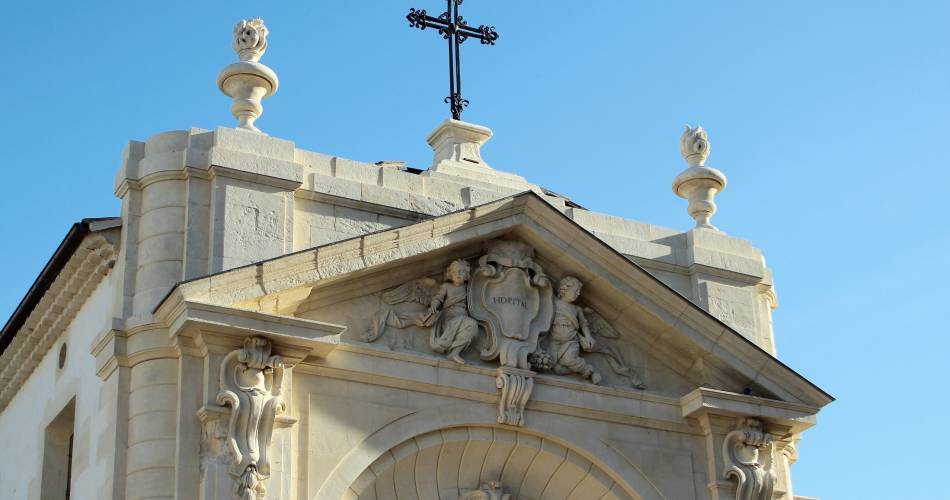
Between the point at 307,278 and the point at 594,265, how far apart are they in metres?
3.60

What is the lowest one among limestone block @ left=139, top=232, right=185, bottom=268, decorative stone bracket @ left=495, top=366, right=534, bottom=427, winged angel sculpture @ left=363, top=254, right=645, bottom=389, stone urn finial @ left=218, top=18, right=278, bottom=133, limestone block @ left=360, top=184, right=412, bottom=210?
decorative stone bracket @ left=495, top=366, right=534, bottom=427

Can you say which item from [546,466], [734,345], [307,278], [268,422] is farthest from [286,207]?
[734,345]

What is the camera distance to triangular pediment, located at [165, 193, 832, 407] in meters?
19.3

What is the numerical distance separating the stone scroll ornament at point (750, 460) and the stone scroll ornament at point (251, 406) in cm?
549

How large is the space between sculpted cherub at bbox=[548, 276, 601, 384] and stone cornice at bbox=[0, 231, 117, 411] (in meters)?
5.07

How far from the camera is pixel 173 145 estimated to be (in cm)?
1980

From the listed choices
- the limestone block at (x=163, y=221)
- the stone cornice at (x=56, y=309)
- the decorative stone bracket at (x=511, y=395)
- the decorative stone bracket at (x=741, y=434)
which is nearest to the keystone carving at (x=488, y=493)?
the decorative stone bracket at (x=511, y=395)

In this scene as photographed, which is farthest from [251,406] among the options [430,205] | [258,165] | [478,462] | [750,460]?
[750,460]

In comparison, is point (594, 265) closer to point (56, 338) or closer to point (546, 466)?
point (546, 466)

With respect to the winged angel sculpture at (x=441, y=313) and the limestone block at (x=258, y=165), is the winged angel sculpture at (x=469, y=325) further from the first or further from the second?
the limestone block at (x=258, y=165)

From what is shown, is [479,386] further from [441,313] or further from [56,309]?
[56,309]

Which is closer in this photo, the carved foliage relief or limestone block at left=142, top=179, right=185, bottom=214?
limestone block at left=142, top=179, right=185, bottom=214

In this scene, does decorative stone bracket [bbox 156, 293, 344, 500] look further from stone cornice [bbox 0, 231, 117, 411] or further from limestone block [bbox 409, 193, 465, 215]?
limestone block [bbox 409, 193, 465, 215]

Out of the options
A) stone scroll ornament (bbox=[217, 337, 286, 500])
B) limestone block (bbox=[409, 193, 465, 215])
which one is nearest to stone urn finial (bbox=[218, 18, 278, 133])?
limestone block (bbox=[409, 193, 465, 215])
